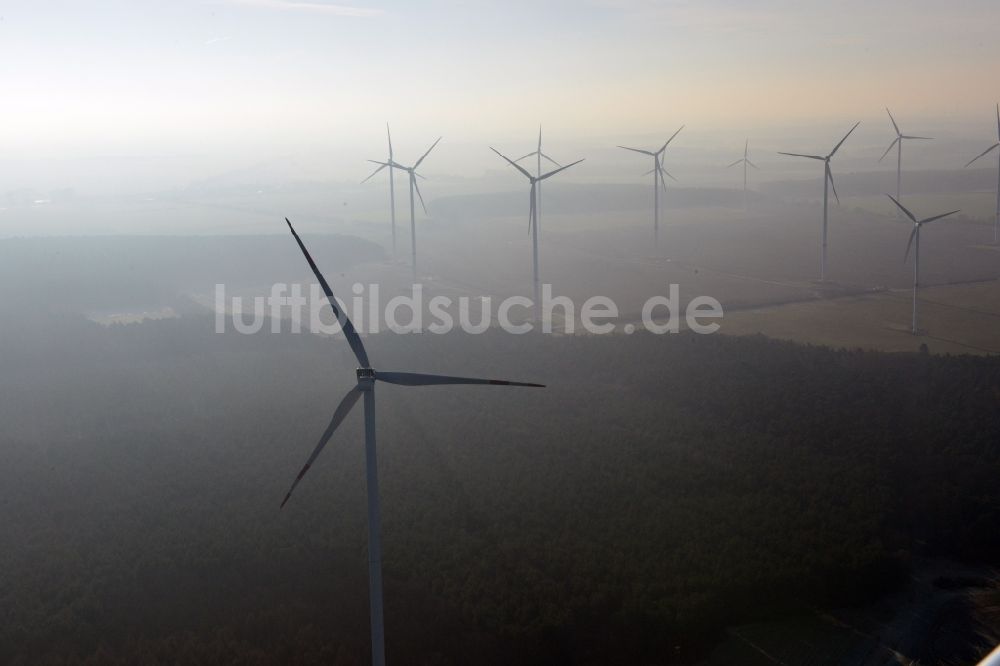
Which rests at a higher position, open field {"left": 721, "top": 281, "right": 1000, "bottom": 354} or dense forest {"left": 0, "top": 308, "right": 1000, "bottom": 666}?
open field {"left": 721, "top": 281, "right": 1000, "bottom": 354}

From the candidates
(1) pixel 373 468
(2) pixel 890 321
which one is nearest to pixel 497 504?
(1) pixel 373 468

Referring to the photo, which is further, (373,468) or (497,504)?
(497,504)

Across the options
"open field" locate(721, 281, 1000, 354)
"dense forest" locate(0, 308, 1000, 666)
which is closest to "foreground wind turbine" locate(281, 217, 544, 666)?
"dense forest" locate(0, 308, 1000, 666)

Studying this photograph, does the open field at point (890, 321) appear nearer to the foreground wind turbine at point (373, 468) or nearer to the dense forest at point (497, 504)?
the dense forest at point (497, 504)

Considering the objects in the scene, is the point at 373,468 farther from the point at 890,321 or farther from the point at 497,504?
the point at 890,321

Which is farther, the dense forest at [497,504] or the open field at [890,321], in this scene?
the open field at [890,321]

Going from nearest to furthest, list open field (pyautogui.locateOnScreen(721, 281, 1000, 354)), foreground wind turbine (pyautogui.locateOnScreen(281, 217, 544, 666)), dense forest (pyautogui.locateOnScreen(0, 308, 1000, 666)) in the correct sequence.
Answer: foreground wind turbine (pyautogui.locateOnScreen(281, 217, 544, 666)), dense forest (pyautogui.locateOnScreen(0, 308, 1000, 666)), open field (pyautogui.locateOnScreen(721, 281, 1000, 354))

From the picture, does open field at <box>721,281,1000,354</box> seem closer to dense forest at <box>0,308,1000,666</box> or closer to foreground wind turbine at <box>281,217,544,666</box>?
dense forest at <box>0,308,1000,666</box>

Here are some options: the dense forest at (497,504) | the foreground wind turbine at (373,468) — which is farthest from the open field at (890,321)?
the foreground wind turbine at (373,468)
